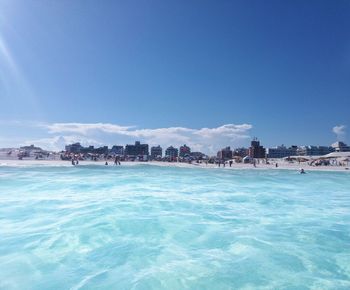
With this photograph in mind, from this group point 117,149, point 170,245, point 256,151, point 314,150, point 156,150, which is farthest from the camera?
point 156,150

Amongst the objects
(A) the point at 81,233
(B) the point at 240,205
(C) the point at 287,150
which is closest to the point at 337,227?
(B) the point at 240,205

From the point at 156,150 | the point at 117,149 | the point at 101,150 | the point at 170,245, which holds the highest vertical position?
Answer: the point at 156,150

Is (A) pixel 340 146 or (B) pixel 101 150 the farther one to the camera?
(A) pixel 340 146

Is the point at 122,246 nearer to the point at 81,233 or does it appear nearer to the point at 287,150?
the point at 81,233

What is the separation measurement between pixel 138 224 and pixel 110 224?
40.4 inches

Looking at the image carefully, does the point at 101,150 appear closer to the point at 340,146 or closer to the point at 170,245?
the point at 340,146

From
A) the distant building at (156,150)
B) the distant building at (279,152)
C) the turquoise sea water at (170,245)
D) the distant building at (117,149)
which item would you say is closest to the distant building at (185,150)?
the distant building at (156,150)

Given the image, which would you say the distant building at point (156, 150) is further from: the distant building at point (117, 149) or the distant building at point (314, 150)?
the distant building at point (314, 150)

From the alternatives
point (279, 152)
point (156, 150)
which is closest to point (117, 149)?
point (156, 150)

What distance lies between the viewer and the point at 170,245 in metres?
8.15

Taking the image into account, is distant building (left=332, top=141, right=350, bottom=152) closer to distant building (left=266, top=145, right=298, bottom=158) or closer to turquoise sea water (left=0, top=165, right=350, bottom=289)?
distant building (left=266, top=145, right=298, bottom=158)

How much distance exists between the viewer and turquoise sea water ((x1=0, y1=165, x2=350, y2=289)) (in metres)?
5.89

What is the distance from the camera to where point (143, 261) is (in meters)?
6.84

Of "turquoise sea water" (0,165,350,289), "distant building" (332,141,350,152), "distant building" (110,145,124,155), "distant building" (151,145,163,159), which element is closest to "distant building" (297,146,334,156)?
"distant building" (332,141,350,152)
